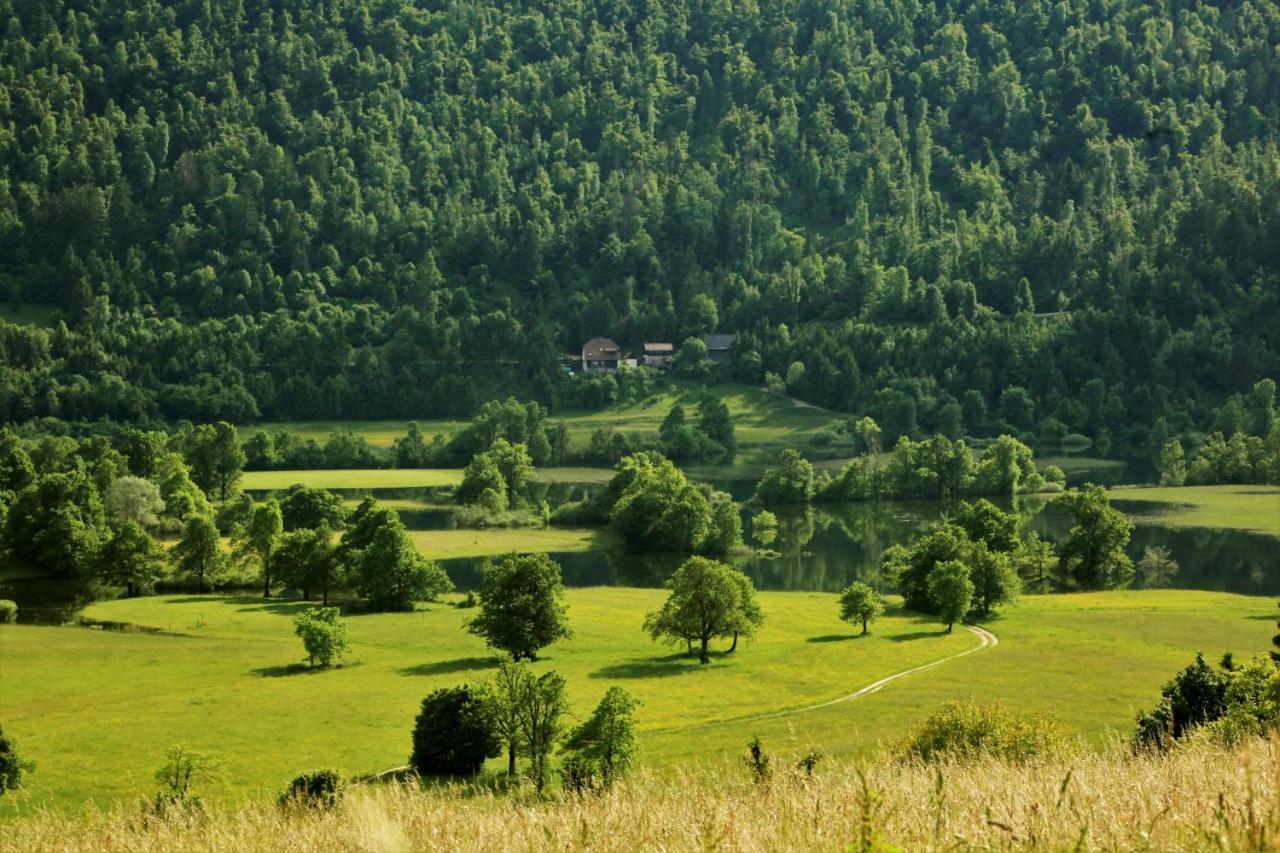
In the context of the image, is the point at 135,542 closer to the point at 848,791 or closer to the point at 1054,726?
the point at 1054,726

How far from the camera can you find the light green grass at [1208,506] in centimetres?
11869

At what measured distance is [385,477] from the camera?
159750 mm

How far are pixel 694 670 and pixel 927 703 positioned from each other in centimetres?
1503

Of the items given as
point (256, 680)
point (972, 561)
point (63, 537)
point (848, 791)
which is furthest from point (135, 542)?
point (848, 791)

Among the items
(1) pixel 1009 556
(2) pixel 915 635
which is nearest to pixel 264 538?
(2) pixel 915 635

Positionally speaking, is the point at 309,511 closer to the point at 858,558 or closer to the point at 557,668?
the point at 858,558

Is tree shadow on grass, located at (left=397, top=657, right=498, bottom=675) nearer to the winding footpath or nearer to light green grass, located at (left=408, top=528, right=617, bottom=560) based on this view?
the winding footpath

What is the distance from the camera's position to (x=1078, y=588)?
311ft

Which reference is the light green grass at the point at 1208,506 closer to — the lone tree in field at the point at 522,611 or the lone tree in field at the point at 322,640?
the lone tree in field at the point at 522,611

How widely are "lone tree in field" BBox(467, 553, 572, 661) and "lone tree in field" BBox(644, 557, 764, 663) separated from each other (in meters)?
5.35

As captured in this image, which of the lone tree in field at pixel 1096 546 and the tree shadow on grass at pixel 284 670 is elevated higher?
the lone tree in field at pixel 1096 546

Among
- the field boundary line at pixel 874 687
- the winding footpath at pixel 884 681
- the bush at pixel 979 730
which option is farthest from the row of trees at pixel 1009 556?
the bush at pixel 979 730

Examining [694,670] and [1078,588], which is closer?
[694,670]

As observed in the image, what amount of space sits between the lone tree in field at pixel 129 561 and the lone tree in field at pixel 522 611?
31547mm
